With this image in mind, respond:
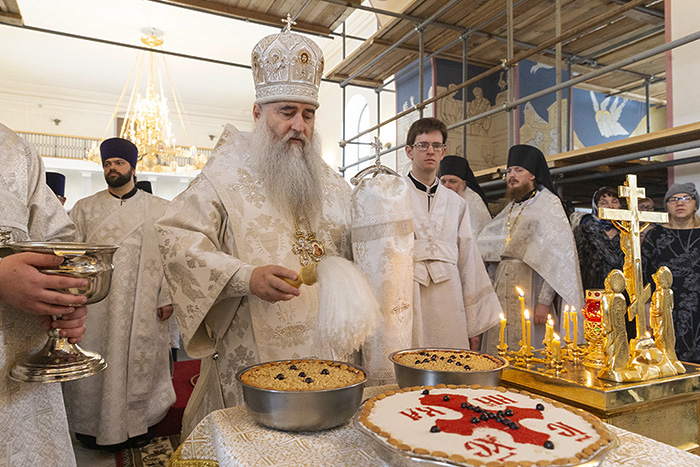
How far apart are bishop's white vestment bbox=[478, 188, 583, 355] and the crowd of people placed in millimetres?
11

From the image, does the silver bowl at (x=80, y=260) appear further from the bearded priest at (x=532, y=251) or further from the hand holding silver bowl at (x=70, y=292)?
the bearded priest at (x=532, y=251)

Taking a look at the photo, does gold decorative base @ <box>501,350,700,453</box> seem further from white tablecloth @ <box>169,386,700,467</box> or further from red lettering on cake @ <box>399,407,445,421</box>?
red lettering on cake @ <box>399,407,445,421</box>

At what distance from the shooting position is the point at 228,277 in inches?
66.4

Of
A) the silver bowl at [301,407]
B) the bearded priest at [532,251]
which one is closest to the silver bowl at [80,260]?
the silver bowl at [301,407]

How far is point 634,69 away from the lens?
→ 360 inches

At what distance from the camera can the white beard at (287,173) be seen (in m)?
2.04

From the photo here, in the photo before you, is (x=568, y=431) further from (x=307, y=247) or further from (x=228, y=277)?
(x=307, y=247)

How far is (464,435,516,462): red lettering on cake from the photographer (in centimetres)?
86

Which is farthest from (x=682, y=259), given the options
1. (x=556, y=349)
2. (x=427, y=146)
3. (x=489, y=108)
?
(x=489, y=108)

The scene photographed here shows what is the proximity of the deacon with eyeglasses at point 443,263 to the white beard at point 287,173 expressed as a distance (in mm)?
1078

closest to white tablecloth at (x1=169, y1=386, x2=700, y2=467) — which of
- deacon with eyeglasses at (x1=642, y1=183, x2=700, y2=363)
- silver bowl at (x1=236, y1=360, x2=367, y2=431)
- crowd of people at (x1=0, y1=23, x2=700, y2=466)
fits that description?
silver bowl at (x1=236, y1=360, x2=367, y2=431)

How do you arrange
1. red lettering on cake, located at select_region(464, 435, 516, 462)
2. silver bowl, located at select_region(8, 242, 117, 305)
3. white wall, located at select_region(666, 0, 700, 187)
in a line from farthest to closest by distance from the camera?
white wall, located at select_region(666, 0, 700, 187)
silver bowl, located at select_region(8, 242, 117, 305)
red lettering on cake, located at select_region(464, 435, 516, 462)

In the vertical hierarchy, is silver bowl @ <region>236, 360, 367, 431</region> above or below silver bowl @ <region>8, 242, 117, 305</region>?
below

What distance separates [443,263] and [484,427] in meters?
2.11
